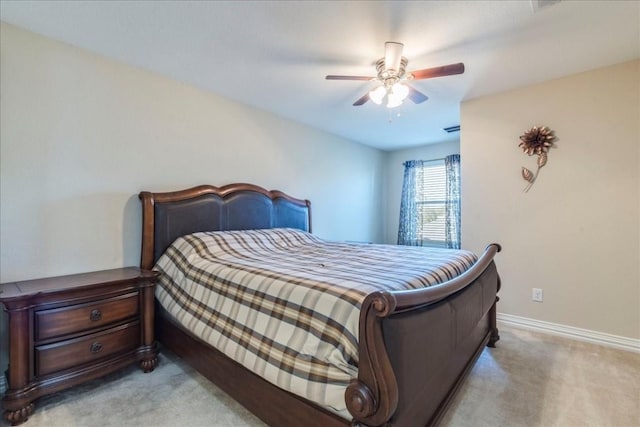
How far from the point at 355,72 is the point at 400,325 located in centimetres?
216

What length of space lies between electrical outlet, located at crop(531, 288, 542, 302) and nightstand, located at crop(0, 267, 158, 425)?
336cm

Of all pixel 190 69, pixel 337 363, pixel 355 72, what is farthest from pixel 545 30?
pixel 190 69

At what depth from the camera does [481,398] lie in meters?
1.76

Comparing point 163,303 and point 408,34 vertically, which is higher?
point 408,34

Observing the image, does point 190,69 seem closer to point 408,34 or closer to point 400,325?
point 408,34

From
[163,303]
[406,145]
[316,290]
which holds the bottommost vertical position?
[163,303]

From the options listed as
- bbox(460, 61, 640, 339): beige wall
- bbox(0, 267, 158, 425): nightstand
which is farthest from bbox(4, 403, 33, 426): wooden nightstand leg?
bbox(460, 61, 640, 339): beige wall

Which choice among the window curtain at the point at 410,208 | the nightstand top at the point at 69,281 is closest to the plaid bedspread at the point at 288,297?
the nightstand top at the point at 69,281

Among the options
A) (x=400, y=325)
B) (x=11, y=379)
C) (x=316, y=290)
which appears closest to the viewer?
(x=400, y=325)

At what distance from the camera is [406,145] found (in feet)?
16.8

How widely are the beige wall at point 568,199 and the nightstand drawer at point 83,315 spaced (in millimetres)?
3244

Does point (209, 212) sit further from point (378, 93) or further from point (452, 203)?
point (452, 203)

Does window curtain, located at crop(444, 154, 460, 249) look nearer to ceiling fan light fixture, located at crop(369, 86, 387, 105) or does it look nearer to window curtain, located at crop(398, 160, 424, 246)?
window curtain, located at crop(398, 160, 424, 246)

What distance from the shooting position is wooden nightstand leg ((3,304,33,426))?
1.52 m
